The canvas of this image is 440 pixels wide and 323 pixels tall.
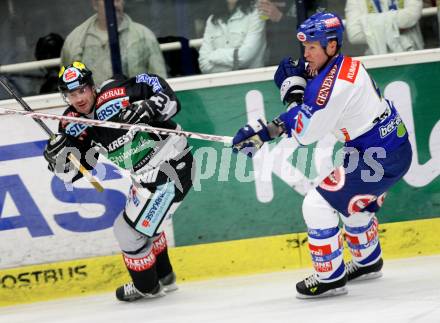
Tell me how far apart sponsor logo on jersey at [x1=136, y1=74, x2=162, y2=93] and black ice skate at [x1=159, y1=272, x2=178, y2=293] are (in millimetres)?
1126

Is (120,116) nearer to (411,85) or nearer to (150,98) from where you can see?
(150,98)

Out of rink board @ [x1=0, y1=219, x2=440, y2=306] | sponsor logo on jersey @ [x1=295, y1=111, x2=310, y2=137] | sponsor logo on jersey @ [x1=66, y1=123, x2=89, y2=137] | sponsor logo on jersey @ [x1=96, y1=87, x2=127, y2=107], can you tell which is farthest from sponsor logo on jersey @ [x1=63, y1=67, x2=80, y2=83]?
rink board @ [x1=0, y1=219, x2=440, y2=306]

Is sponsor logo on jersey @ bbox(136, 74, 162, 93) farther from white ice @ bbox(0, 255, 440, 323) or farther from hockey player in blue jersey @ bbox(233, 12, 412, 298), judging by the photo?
white ice @ bbox(0, 255, 440, 323)

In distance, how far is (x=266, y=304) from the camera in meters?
4.88

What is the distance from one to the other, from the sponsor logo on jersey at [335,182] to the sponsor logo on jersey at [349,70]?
0.48 meters

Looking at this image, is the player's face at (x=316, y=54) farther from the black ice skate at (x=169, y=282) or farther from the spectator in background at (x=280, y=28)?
the black ice skate at (x=169, y=282)

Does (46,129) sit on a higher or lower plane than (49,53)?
lower

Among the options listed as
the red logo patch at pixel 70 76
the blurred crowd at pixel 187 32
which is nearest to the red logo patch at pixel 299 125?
the red logo patch at pixel 70 76

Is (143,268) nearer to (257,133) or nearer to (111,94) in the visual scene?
(111,94)

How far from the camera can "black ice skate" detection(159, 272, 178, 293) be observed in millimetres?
5477

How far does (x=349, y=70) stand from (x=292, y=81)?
1.27 feet

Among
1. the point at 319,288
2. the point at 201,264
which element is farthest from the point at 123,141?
the point at 319,288

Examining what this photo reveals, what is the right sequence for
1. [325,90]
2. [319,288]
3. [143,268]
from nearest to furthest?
[325,90]
[319,288]
[143,268]

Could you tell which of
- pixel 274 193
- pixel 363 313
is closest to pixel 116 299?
pixel 274 193
